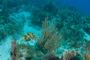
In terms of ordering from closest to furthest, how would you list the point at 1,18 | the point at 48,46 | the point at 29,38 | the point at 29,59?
1. the point at 29,59
2. the point at 48,46
3. the point at 29,38
4. the point at 1,18

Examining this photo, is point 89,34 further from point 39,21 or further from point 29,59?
point 29,59

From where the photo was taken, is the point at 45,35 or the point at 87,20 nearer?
the point at 45,35

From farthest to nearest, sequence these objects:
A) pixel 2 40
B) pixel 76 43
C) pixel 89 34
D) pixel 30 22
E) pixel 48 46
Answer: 1. pixel 30 22
2. pixel 89 34
3. pixel 76 43
4. pixel 2 40
5. pixel 48 46

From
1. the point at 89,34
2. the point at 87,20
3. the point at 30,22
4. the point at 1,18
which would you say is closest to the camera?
the point at 1,18

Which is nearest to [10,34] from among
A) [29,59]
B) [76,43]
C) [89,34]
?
[29,59]

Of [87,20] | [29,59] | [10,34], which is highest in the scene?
[87,20]

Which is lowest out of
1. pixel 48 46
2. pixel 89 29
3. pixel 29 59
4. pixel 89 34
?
pixel 29 59

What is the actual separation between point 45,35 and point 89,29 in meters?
6.28

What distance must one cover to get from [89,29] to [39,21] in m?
5.06

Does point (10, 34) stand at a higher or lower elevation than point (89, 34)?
lower

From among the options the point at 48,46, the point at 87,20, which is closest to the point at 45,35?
the point at 48,46

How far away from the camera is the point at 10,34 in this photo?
20.7ft

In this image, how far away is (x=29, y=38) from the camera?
6051 mm

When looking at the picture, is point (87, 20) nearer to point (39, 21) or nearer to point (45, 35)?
point (39, 21)
